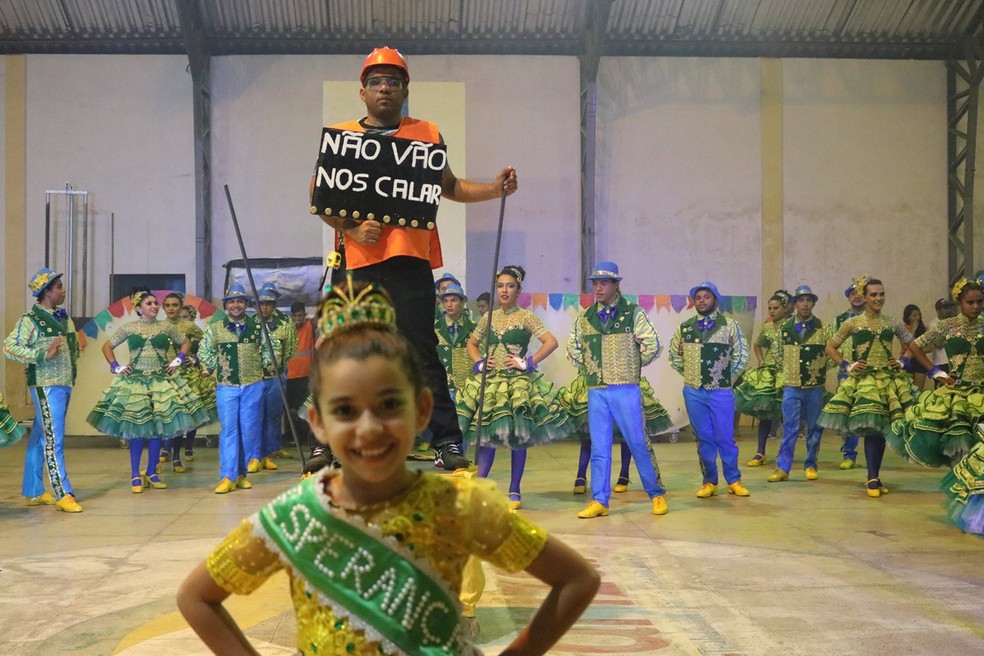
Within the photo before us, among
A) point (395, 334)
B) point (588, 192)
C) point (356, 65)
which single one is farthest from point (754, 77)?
point (395, 334)

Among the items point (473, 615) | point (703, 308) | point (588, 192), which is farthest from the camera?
point (588, 192)

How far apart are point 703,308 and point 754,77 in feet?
23.6

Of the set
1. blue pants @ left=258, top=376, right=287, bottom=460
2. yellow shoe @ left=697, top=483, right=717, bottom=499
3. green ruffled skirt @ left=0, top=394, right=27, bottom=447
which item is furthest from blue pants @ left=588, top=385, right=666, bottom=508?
green ruffled skirt @ left=0, top=394, right=27, bottom=447

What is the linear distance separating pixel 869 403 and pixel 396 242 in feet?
20.4

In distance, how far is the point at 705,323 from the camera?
855 centimetres

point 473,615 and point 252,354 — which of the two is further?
point 252,354

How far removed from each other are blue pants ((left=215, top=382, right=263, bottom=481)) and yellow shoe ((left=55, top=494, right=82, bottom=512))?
1.39 m

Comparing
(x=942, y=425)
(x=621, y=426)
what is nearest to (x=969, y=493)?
(x=942, y=425)

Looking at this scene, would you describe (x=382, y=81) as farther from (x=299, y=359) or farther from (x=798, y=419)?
(x=299, y=359)

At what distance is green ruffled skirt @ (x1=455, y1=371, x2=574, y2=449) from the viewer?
7.77m

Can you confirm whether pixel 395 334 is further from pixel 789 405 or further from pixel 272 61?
pixel 272 61

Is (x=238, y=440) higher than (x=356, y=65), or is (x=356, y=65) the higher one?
(x=356, y=65)

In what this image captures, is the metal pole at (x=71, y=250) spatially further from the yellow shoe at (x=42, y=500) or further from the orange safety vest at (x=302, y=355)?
the yellow shoe at (x=42, y=500)

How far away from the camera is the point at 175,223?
13.9 metres
